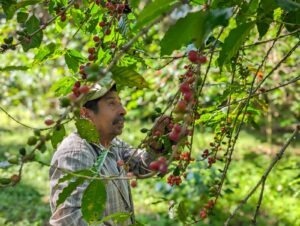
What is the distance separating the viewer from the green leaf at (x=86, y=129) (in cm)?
142

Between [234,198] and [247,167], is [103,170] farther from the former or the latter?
[247,167]

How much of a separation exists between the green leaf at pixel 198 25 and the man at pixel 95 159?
1121 mm

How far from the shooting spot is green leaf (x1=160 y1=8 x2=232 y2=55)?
3.12ft

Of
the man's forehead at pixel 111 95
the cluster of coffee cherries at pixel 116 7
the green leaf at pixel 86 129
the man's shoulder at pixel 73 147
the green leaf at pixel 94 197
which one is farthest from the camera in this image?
the man's forehead at pixel 111 95

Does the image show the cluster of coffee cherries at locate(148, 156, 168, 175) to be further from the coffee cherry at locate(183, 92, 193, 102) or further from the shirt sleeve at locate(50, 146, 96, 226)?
the shirt sleeve at locate(50, 146, 96, 226)

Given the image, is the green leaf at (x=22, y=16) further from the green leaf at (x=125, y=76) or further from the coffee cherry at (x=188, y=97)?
the coffee cherry at (x=188, y=97)

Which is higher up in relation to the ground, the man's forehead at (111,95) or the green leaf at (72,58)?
the man's forehead at (111,95)

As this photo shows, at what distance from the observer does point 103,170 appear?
2.37 metres

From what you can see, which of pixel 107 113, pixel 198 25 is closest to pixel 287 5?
pixel 198 25

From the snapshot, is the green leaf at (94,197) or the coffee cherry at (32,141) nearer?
the coffee cherry at (32,141)

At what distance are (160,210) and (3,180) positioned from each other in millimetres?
5474

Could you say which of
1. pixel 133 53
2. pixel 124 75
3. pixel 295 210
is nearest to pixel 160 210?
pixel 295 210

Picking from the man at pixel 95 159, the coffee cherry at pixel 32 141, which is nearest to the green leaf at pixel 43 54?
the man at pixel 95 159

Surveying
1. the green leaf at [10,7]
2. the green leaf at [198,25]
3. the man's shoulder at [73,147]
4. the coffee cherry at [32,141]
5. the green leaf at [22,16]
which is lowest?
the coffee cherry at [32,141]
